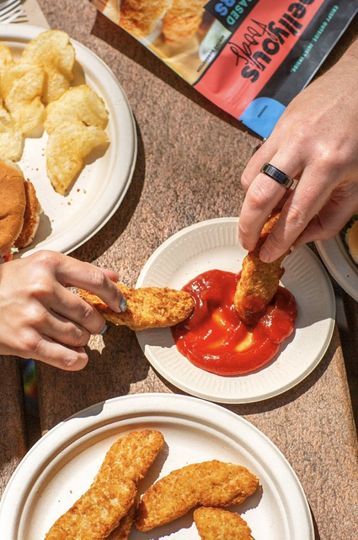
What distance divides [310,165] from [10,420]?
3.08 ft

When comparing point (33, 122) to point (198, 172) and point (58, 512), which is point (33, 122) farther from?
point (58, 512)

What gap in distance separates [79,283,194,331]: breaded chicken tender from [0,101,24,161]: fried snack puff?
45 centimetres

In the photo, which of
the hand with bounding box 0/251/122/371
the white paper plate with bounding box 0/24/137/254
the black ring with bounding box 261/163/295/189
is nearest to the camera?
the black ring with bounding box 261/163/295/189

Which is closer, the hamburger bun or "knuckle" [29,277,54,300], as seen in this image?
"knuckle" [29,277,54,300]

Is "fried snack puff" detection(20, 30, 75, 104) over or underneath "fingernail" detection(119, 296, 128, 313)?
over

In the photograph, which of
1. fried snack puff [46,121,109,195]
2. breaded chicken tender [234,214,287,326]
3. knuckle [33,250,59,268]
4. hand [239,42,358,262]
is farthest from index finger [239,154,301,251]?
fried snack puff [46,121,109,195]

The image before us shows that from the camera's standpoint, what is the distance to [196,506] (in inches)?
55.6

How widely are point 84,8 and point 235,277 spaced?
0.93m

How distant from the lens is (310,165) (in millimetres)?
1266

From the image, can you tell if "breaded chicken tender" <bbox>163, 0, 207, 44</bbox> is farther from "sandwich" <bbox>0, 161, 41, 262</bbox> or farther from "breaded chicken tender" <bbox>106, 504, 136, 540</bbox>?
"breaded chicken tender" <bbox>106, 504, 136, 540</bbox>

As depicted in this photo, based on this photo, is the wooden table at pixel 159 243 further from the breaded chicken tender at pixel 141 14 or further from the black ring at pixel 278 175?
the black ring at pixel 278 175

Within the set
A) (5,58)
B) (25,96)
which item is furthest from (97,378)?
(5,58)

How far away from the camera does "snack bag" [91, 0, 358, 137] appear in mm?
1707

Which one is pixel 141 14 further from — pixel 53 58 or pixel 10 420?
pixel 10 420
